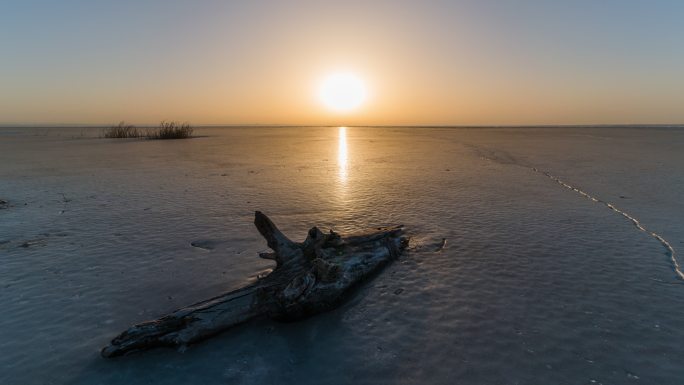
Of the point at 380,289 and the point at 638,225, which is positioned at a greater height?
the point at 638,225

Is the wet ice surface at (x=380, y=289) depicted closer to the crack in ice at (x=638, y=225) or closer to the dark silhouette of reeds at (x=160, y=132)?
the crack in ice at (x=638, y=225)

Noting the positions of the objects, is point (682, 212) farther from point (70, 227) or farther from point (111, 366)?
point (70, 227)

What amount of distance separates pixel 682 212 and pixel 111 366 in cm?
1184

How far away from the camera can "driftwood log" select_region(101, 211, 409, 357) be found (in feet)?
12.8

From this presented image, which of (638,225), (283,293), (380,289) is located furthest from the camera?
(638,225)

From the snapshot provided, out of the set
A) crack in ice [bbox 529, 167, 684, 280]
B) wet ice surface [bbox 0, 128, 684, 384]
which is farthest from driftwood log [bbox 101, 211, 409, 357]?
crack in ice [bbox 529, 167, 684, 280]

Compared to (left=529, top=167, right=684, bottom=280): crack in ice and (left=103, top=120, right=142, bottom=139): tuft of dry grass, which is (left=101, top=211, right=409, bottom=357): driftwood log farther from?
(left=103, top=120, right=142, bottom=139): tuft of dry grass

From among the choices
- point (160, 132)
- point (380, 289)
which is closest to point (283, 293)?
point (380, 289)

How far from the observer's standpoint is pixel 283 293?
14.3ft

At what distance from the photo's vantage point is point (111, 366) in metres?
3.62

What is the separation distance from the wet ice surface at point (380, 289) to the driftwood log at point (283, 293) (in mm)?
147

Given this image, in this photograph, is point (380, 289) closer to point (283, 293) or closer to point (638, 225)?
point (283, 293)

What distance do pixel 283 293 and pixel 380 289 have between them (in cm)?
146

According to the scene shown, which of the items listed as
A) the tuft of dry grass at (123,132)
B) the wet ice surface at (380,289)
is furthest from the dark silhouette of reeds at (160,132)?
the wet ice surface at (380,289)
